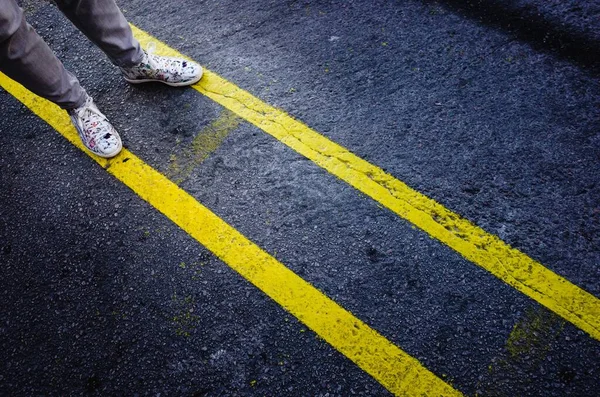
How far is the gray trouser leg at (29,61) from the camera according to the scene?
1.64m

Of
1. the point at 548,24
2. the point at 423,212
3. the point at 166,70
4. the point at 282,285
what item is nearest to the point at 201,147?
the point at 166,70

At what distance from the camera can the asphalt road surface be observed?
162cm

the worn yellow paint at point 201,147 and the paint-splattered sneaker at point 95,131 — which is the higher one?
the paint-splattered sneaker at point 95,131

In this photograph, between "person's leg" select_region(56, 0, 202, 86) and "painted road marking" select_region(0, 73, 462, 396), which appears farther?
"person's leg" select_region(56, 0, 202, 86)

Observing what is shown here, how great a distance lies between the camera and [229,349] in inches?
65.7

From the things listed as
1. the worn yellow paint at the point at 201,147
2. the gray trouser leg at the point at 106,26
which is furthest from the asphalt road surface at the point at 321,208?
the gray trouser leg at the point at 106,26

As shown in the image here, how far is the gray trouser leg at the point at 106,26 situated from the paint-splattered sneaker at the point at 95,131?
338 millimetres

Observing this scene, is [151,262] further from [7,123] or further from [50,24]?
[50,24]

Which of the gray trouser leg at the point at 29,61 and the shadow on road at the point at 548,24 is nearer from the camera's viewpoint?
the gray trouser leg at the point at 29,61

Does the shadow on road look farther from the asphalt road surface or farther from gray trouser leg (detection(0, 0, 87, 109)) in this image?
gray trouser leg (detection(0, 0, 87, 109))

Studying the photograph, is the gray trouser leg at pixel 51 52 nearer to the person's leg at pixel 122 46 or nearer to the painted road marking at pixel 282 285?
the person's leg at pixel 122 46

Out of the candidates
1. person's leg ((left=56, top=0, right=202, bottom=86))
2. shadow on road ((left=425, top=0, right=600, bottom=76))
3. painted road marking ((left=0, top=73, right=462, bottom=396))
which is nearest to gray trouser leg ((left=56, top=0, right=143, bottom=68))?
person's leg ((left=56, top=0, right=202, bottom=86))

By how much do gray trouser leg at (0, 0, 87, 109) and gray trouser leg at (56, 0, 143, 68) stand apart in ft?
0.71

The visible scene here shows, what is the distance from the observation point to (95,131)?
2.20m
